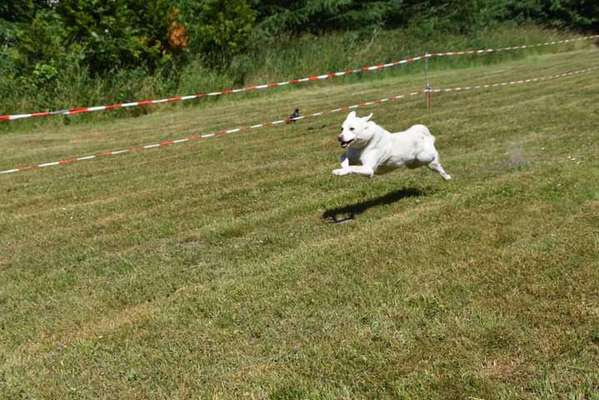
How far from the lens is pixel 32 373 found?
4102 mm

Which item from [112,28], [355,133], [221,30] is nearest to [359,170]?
[355,133]

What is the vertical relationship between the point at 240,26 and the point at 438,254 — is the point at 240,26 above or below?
above

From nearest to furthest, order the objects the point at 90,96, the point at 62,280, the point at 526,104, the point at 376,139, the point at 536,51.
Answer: the point at 62,280, the point at 376,139, the point at 526,104, the point at 90,96, the point at 536,51

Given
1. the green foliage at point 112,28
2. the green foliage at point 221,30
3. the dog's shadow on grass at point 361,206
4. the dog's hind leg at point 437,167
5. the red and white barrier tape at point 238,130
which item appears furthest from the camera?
the green foliage at point 221,30

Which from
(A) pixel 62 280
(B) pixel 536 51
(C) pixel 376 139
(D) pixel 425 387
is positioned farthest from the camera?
(B) pixel 536 51

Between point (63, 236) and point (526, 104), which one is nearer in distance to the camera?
point (63, 236)

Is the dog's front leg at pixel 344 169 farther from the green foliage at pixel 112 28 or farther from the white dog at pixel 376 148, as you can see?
the green foliage at pixel 112 28

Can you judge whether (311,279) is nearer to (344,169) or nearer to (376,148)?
(344,169)

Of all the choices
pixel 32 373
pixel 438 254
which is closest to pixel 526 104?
pixel 438 254

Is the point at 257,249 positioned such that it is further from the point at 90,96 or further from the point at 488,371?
the point at 90,96

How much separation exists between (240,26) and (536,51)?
609 inches

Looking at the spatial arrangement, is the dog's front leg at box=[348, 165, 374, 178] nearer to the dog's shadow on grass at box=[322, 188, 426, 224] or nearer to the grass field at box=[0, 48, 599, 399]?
the grass field at box=[0, 48, 599, 399]

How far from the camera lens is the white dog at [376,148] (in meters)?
6.11

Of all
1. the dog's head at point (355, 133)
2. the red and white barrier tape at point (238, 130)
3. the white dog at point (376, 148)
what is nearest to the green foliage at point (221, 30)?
Answer: the red and white barrier tape at point (238, 130)
